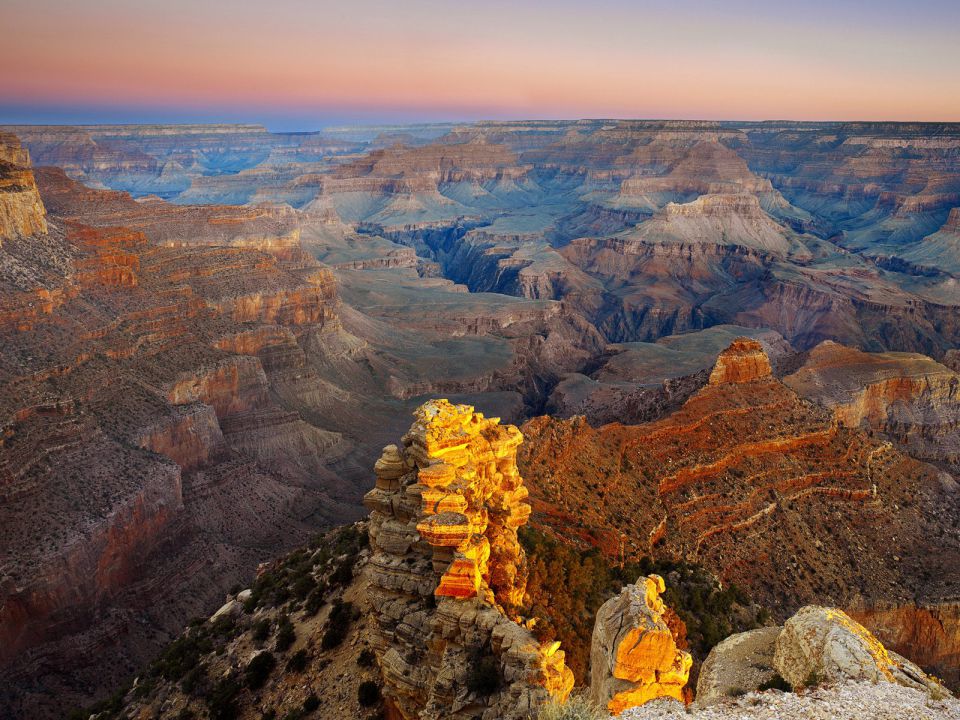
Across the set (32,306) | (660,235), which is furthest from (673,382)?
(660,235)

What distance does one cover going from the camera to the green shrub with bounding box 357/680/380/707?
53.8 ft

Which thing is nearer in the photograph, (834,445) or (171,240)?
(834,445)

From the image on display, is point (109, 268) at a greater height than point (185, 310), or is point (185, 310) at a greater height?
point (109, 268)

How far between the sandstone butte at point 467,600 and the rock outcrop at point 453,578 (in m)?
0.03

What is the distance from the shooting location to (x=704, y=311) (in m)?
133

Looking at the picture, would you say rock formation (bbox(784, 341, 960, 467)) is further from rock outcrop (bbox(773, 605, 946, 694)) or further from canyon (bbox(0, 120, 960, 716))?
rock outcrop (bbox(773, 605, 946, 694))

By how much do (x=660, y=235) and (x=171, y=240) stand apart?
101m

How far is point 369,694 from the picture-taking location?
1642 cm

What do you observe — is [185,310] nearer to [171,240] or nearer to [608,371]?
[171,240]

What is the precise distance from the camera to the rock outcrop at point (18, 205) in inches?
1868

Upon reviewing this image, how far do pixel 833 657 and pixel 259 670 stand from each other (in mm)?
15199

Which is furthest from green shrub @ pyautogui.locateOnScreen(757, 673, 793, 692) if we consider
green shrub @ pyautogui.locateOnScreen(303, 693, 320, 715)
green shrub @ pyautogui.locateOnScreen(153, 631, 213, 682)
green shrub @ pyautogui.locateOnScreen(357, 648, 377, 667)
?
green shrub @ pyautogui.locateOnScreen(153, 631, 213, 682)

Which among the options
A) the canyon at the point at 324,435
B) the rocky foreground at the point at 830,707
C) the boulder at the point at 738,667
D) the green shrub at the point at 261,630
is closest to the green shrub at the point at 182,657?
the green shrub at the point at 261,630

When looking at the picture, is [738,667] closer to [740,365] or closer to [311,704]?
[311,704]
